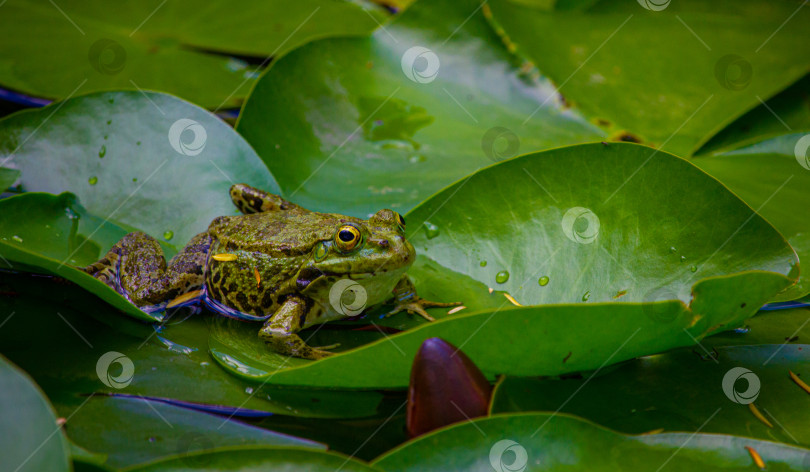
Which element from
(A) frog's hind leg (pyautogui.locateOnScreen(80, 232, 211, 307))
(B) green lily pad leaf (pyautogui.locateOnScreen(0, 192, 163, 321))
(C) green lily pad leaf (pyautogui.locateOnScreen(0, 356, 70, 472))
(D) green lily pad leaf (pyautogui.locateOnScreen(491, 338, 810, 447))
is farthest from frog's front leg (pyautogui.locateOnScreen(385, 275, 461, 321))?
(C) green lily pad leaf (pyautogui.locateOnScreen(0, 356, 70, 472))

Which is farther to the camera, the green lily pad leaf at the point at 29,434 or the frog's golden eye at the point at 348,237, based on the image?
the frog's golden eye at the point at 348,237

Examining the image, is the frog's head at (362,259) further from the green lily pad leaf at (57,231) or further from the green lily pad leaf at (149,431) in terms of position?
the green lily pad leaf at (149,431)

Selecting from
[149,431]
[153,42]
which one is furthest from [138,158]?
[149,431]

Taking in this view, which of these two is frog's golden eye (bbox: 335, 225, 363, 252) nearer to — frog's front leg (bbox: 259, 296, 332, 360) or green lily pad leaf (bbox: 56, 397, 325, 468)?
frog's front leg (bbox: 259, 296, 332, 360)

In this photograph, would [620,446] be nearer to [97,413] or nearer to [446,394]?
[446,394]

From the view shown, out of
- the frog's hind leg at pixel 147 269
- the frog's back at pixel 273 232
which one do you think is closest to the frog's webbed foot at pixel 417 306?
the frog's back at pixel 273 232

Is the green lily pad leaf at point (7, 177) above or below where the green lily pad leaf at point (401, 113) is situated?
below

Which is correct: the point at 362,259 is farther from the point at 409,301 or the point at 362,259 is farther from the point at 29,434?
the point at 29,434
